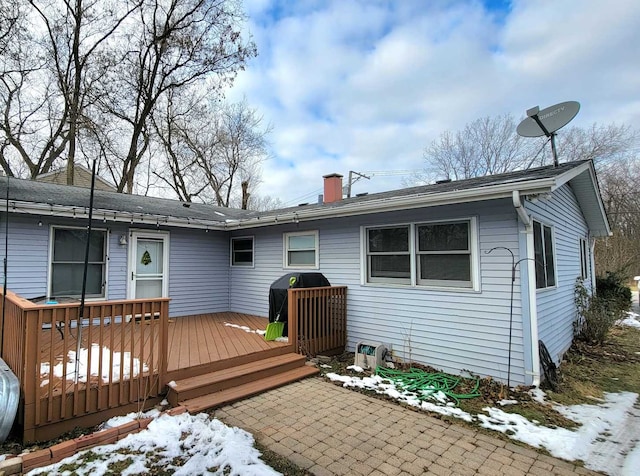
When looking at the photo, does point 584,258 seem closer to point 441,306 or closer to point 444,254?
point 444,254

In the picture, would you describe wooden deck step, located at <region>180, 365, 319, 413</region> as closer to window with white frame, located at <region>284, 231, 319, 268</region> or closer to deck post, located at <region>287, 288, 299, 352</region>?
deck post, located at <region>287, 288, 299, 352</region>

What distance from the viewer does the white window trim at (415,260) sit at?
4.73 m

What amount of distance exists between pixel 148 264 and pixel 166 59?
11.5 meters

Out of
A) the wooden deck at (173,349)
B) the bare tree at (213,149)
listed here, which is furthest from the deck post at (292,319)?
the bare tree at (213,149)

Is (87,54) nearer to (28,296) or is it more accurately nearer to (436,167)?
(28,296)

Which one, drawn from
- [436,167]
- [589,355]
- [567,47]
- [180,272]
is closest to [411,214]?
[589,355]

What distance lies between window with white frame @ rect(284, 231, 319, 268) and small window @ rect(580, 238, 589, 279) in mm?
6508

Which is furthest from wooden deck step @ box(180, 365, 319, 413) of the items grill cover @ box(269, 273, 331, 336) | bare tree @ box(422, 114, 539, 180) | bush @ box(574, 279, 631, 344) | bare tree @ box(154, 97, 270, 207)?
bare tree @ box(422, 114, 539, 180)

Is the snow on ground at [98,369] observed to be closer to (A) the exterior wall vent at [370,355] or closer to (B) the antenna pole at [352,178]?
(A) the exterior wall vent at [370,355]

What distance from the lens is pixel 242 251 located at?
864 cm

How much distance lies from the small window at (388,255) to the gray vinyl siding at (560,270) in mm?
1825

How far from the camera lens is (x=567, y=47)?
10422mm

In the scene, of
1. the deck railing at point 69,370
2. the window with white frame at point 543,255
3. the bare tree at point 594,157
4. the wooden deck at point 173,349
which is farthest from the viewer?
the bare tree at point 594,157

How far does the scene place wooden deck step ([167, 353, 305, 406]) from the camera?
3.74m
